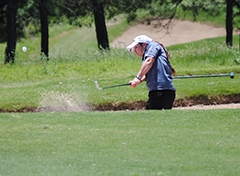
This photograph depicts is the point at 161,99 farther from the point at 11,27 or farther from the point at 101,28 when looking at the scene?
the point at 101,28

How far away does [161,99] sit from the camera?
33.1 feet

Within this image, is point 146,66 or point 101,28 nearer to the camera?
point 146,66

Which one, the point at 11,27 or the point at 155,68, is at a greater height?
the point at 155,68

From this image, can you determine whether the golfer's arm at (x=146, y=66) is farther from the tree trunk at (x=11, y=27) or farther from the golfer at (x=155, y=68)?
the tree trunk at (x=11, y=27)

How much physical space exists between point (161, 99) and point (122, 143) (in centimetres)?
199

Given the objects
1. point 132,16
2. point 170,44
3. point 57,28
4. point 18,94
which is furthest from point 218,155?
point 57,28

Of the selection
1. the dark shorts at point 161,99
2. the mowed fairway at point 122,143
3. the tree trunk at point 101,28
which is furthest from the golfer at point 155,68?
the tree trunk at point 101,28

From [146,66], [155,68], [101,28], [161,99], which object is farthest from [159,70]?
[101,28]

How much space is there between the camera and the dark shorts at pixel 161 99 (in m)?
9.95

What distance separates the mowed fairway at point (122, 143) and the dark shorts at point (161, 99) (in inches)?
12.5

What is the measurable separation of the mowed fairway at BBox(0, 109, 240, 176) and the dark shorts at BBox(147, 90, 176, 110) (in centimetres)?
32

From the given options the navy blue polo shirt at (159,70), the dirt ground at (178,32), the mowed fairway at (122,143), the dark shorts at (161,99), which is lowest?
the dirt ground at (178,32)

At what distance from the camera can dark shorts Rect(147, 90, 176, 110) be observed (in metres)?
9.95

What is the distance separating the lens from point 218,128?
902cm
